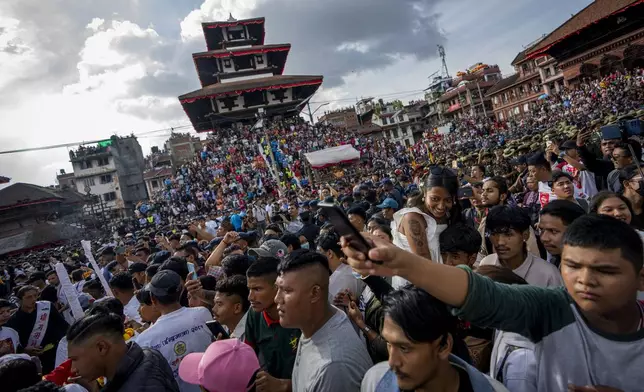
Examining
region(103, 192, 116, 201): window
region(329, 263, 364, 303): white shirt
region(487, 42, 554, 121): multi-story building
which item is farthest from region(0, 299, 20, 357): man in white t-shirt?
region(103, 192, 116, 201): window

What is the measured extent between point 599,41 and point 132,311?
83.6 ft

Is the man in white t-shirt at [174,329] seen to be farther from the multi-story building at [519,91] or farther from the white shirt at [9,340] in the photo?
the multi-story building at [519,91]

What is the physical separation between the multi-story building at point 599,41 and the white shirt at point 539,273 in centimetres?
2190

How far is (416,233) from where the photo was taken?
2.88 m

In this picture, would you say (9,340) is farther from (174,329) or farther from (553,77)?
(553,77)

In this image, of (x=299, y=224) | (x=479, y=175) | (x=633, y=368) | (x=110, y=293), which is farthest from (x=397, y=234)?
(x=479, y=175)

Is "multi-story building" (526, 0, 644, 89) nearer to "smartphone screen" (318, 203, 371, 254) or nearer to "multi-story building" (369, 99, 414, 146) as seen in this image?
"smartphone screen" (318, 203, 371, 254)

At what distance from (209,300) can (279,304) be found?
6.50 ft

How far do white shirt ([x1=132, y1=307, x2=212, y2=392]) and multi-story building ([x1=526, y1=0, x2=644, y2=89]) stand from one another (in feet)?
77.3

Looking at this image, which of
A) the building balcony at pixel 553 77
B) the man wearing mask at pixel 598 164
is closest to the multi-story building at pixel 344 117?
the building balcony at pixel 553 77

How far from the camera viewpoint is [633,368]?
137cm

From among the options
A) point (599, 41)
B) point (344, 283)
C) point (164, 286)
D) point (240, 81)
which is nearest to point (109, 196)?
point (240, 81)

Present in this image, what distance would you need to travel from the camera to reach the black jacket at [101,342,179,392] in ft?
7.37

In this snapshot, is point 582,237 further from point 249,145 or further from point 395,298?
point 249,145
